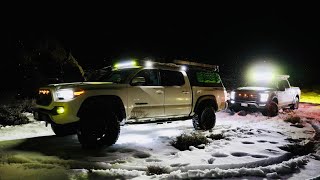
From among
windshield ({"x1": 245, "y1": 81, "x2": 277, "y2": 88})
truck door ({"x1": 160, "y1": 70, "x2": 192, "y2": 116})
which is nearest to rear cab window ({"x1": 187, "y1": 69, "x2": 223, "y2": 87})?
truck door ({"x1": 160, "y1": 70, "x2": 192, "y2": 116})

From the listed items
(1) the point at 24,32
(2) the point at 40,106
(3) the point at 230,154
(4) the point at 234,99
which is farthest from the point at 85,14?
(3) the point at 230,154

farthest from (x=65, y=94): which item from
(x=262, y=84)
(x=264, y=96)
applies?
(x=262, y=84)

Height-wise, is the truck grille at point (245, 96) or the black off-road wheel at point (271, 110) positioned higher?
the truck grille at point (245, 96)

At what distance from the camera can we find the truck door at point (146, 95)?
7.64 m

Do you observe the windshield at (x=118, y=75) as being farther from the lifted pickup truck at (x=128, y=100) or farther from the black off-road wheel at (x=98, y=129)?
the black off-road wheel at (x=98, y=129)

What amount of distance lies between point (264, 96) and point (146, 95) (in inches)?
267

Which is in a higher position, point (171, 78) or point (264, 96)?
point (171, 78)

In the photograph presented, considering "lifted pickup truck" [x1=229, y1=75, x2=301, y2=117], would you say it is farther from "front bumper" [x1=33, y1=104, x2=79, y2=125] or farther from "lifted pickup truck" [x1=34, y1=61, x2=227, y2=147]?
"front bumper" [x1=33, y1=104, x2=79, y2=125]

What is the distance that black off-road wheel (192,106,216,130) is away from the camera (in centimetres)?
967

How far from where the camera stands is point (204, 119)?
9.74 meters

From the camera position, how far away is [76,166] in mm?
5508

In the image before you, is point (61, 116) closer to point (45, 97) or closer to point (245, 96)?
point (45, 97)

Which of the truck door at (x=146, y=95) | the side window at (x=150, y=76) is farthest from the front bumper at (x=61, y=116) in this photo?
the side window at (x=150, y=76)

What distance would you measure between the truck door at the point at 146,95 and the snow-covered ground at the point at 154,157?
71cm
